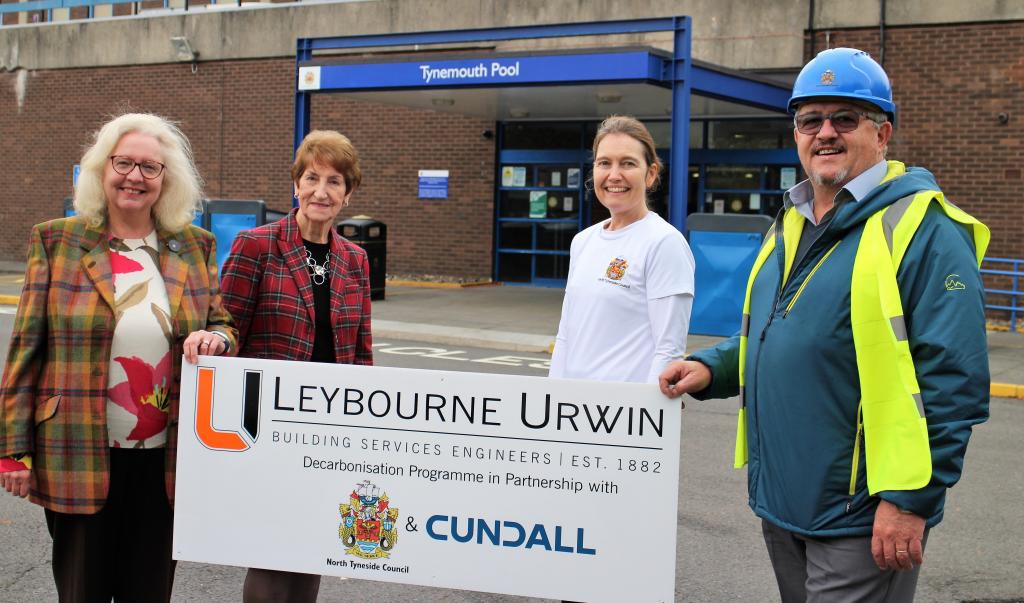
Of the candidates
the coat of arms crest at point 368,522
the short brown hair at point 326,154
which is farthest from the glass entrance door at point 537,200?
the coat of arms crest at point 368,522

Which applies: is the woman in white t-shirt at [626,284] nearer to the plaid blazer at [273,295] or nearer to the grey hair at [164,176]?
the plaid blazer at [273,295]

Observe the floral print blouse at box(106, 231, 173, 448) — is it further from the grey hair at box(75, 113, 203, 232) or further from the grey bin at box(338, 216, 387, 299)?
the grey bin at box(338, 216, 387, 299)

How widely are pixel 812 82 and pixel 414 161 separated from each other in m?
18.7

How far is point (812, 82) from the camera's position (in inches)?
109

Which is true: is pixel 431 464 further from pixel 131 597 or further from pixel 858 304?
pixel 858 304

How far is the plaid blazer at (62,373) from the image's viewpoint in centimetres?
324

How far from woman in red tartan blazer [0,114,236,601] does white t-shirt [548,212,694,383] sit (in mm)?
1236

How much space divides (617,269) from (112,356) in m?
1.70

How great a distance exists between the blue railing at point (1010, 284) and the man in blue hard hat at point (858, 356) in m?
13.5

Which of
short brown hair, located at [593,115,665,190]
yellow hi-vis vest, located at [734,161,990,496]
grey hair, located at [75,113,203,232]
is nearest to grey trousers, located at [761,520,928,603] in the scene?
yellow hi-vis vest, located at [734,161,990,496]

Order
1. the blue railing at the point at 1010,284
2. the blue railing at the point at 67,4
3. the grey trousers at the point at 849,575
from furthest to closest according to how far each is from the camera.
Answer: the blue railing at the point at 67,4, the blue railing at the point at 1010,284, the grey trousers at the point at 849,575

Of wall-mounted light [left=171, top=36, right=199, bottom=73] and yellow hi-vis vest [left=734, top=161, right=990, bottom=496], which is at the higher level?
wall-mounted light [left=171, top=36, right=199, bottom=73]

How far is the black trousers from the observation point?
3.34 metres

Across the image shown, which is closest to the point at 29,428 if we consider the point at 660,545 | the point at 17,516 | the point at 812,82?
the point at 660,545
